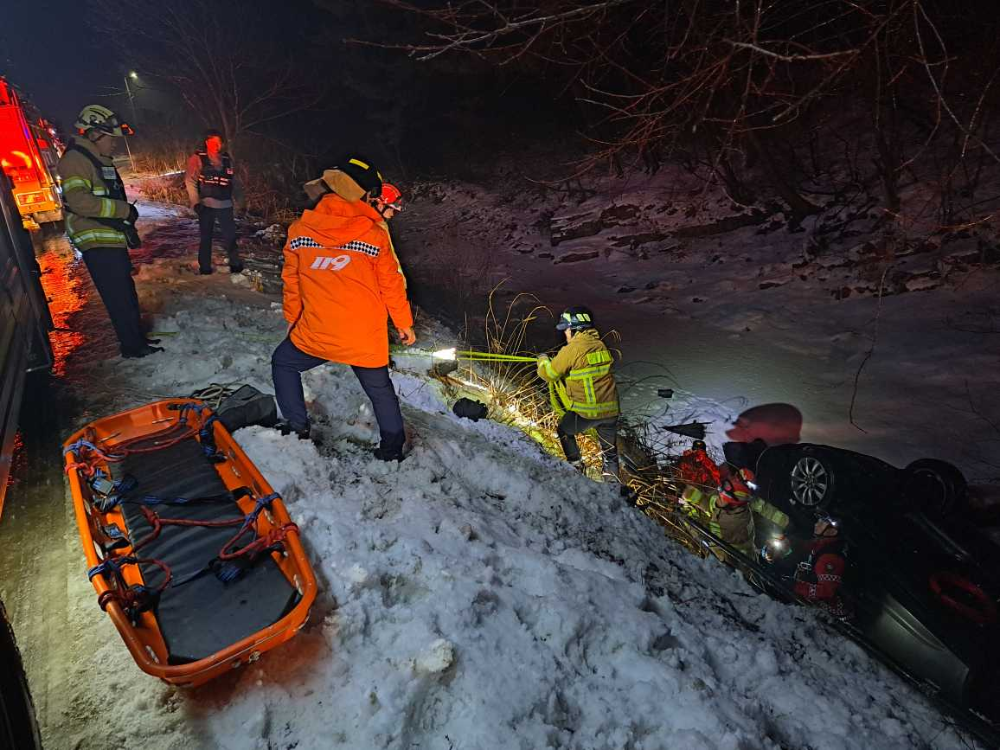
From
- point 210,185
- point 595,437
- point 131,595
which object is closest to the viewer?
point 131,595

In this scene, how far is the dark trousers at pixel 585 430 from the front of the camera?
5141 mm

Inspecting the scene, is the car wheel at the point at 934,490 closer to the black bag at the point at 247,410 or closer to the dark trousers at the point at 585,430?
the dark trousers at the point at 585,430

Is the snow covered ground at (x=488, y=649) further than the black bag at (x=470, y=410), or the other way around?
the black bag at (x=470, y=410)

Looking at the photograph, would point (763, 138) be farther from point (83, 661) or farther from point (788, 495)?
point (83, 661)

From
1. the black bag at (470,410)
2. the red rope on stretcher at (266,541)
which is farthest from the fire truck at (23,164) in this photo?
the red rope on stretcher at (266,541)

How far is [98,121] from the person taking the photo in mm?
4207

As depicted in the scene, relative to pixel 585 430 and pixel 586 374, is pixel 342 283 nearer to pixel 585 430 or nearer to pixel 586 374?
pixel 586 374

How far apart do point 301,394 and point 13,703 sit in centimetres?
211

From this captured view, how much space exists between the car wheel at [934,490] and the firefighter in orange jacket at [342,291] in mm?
3771

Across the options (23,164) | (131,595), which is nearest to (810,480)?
(131,595)

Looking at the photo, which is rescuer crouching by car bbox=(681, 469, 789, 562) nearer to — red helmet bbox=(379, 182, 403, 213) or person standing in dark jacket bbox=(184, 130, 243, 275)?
red helmet bbox=(379, 182, 403, 213)

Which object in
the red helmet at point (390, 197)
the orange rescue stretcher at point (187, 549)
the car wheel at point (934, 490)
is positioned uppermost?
the red helmet at point (390, 197)

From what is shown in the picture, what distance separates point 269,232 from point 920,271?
11344mm

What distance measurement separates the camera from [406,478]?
3434 mm
